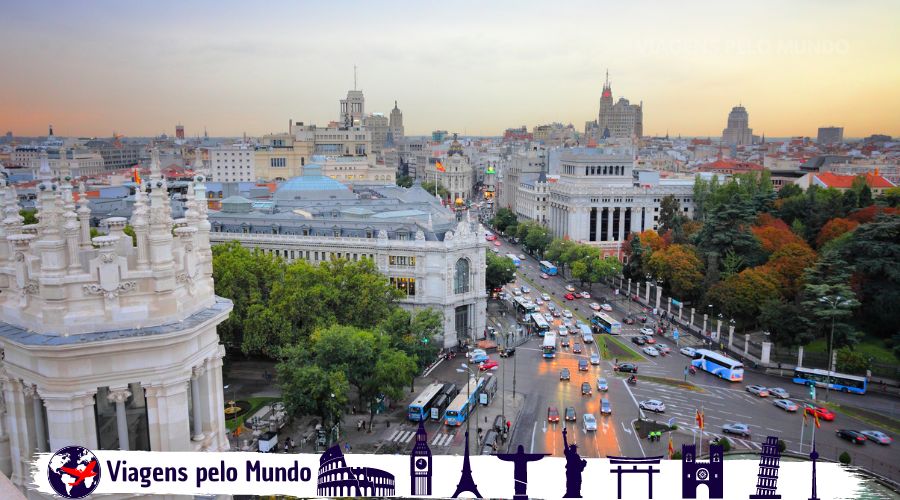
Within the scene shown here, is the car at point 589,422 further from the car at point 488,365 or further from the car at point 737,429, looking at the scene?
the car at point 488,365

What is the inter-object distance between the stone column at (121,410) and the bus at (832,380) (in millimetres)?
53721

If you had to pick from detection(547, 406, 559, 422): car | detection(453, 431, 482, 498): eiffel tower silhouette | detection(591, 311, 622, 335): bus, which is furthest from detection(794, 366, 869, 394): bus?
detection(453, 431, 482, 498): eiffel tower silhouette

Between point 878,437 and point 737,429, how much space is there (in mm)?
9005

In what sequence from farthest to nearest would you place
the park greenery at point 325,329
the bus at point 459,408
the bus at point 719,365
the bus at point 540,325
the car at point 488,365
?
1. the bus at point 540,325
2. the car at point 488,365
3. the bus at point 719,365
4. the bus at point 459,408
5. the park greenery at point 325,329

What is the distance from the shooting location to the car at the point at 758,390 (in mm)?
53925

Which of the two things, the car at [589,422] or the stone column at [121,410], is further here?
the car at [589,422]

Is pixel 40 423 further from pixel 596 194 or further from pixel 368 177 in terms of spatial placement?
pixel 368 177

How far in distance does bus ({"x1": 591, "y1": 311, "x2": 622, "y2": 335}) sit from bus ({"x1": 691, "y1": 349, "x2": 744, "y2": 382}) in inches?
428

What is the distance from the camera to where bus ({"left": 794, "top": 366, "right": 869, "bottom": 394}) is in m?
54.8

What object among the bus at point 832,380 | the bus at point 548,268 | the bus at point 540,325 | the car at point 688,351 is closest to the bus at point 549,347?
the bus at point 540,325

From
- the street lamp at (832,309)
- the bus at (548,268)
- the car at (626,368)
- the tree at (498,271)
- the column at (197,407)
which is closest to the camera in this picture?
the column at (197,407)

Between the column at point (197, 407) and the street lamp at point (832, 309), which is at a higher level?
the column at point (197, 407)

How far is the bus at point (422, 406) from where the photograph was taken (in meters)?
47.7

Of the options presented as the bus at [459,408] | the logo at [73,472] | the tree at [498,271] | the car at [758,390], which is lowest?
the car at [758,390]
